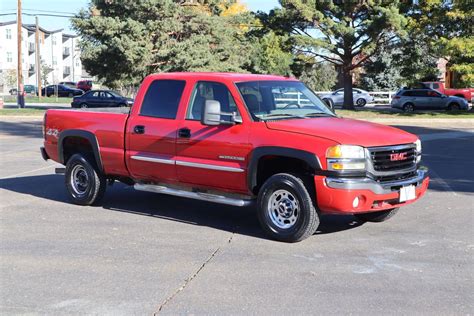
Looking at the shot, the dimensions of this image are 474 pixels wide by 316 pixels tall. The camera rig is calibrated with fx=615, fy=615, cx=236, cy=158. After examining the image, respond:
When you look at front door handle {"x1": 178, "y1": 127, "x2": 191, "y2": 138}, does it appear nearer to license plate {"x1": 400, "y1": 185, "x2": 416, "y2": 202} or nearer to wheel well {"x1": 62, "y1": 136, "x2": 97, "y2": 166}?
wheel well {"x1": 62, "y1": 136, "x2": 97, "y2": 166}

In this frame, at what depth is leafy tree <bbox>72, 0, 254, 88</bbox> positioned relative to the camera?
34531 millimetres

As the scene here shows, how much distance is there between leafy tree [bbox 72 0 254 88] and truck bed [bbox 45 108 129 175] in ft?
83.3

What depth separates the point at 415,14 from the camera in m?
34.7

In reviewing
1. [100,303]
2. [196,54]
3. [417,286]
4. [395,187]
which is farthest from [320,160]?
[196,54]

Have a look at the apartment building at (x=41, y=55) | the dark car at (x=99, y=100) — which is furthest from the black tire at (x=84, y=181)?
the apartment building at (x=41, y=55)

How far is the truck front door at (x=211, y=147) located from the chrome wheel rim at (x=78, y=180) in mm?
1991

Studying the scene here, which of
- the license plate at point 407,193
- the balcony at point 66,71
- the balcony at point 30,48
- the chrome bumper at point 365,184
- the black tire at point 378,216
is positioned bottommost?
the black tire at point 378,216

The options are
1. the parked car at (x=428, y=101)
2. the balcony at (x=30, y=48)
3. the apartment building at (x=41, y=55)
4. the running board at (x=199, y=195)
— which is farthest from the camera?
the balcony at (x=30, y=48)

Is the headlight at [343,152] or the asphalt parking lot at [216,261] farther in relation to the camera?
the headlight at [343,152]

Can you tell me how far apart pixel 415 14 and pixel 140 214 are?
3001 cm

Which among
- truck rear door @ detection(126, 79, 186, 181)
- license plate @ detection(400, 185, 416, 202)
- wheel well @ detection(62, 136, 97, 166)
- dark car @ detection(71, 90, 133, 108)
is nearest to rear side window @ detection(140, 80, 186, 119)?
truck rear door @ detection(126, 79, 186, 181)

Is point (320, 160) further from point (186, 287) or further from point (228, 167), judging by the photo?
point (186, 287)

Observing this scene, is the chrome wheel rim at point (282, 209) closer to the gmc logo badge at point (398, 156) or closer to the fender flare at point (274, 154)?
the fender flare at point (274, 154)

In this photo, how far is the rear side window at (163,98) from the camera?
25.9 feet
